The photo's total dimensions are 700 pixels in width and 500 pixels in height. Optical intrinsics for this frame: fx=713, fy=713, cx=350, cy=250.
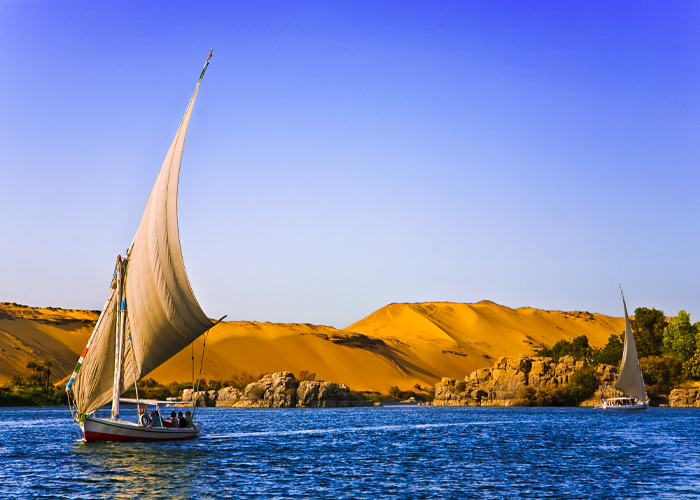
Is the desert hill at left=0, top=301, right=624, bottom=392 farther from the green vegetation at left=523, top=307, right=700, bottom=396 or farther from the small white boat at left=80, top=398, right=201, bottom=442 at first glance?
the small white boat at left=80, top=398, right=201, bottom=442

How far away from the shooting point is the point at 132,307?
3186 centimetres

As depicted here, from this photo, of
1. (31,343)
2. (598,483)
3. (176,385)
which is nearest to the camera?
(598,483)

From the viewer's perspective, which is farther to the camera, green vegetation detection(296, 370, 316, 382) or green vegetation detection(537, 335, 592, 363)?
green vegetation detection(296, 370, 316, 382)

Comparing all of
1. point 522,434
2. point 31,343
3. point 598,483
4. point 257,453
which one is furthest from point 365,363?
point 598,483

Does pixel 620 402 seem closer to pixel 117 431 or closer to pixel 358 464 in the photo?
pixel 358 464

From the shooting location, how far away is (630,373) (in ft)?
248

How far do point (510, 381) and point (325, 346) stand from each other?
2238 inches

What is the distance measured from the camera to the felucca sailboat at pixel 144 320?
29578mm

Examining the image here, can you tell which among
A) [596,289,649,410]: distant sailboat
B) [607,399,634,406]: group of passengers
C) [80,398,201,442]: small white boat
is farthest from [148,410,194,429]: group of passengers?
[607,399,634,406]: group of passengers

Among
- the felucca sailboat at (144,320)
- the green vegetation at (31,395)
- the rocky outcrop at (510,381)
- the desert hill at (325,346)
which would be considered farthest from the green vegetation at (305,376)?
the felucca sailboat at (144,320)

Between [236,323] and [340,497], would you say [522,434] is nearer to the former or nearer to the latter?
[340,497]

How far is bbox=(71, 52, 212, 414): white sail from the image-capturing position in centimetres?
2952

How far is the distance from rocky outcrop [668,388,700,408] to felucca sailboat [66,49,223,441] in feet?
228

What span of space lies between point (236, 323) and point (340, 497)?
5213 inches
